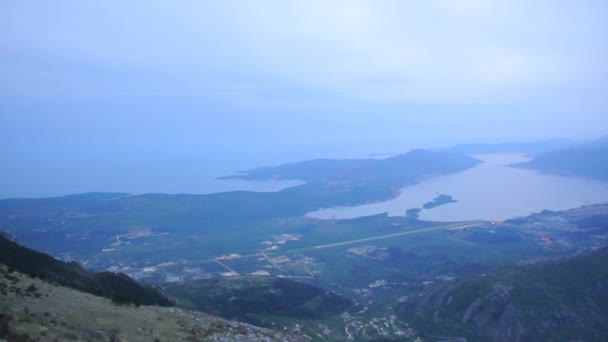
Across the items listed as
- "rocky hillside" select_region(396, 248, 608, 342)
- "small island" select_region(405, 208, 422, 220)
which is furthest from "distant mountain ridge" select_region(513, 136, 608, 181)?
"rocky hillside" select_region(396, 248, 608, 342)

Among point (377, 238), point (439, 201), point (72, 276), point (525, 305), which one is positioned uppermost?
point (72, 276)

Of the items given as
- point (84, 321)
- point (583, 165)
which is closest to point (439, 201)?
point (583, 165)

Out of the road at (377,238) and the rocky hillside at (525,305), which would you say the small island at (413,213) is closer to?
the road at (377,238)

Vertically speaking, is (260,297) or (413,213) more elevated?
(413,213)

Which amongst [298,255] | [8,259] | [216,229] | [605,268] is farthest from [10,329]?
[216,229]

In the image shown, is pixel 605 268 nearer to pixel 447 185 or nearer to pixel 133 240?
pixel 133 240

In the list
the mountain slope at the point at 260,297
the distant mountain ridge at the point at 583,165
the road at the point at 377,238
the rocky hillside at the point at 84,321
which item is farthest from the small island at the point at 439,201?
the rocky hillside at the point at 84,321

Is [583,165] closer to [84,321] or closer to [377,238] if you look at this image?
[377,238]
